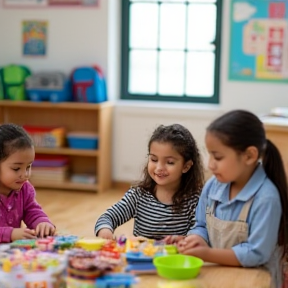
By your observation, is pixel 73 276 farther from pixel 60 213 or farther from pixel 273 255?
pixel 60 213

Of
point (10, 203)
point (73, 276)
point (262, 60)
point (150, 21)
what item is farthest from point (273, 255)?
point (150, 21)

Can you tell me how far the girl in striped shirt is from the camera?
85.4 inches

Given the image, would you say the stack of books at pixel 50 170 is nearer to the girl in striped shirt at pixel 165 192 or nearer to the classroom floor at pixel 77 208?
the classroom floor at pixel 77 208

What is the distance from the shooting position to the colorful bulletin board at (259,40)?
5.14 meters

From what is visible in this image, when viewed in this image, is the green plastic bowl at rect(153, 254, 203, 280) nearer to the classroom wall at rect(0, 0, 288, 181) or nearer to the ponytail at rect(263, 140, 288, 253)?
the ponytail at rect(263, 140, 288, 253)

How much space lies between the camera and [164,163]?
2.17 metres

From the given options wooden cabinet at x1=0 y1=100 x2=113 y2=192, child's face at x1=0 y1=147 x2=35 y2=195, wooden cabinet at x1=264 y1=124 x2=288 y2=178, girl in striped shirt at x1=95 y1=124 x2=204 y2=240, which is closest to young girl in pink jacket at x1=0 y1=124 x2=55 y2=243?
child's face at x1=0 y1=147 x2=35 y2=195

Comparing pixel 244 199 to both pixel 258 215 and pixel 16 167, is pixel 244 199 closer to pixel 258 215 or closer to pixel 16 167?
pixel 258 215

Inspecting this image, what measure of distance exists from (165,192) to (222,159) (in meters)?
0.53

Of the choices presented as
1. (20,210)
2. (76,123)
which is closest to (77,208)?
(76,123)

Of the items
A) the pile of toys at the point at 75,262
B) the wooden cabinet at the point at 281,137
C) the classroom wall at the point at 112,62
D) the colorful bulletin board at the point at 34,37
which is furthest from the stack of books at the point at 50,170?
the pile of toys at the point at 75,262

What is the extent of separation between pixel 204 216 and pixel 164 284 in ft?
1.24

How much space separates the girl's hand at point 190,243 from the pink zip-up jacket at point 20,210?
60 centimetres

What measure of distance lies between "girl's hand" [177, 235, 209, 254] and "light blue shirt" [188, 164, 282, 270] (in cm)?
9
